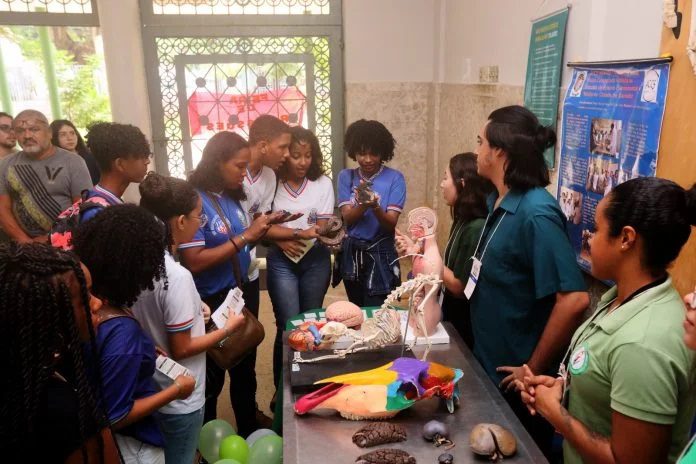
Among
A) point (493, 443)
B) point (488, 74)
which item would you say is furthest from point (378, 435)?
point (488, 74)

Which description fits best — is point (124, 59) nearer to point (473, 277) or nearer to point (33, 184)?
point (33, 184)

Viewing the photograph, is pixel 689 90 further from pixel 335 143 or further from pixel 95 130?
pixel 335 143

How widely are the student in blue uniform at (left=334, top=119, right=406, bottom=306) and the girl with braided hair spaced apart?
154 cm

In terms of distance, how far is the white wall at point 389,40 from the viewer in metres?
4.92

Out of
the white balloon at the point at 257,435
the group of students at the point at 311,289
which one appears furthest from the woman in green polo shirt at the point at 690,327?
the white balloon at the point at 257,435

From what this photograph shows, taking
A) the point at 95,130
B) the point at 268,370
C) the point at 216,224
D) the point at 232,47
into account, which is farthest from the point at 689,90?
the point at 232,47

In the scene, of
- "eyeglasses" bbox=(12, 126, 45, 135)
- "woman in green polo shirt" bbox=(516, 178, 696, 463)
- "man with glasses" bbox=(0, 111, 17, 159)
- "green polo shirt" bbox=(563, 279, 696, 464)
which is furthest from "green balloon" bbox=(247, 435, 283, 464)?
"man with glasses" bbox=(0, 111, 17, 159)

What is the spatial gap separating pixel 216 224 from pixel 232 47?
3068 mm

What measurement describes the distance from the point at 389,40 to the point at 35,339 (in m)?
4.53

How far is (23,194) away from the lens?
3.31m

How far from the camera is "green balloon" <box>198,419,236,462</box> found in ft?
7.59

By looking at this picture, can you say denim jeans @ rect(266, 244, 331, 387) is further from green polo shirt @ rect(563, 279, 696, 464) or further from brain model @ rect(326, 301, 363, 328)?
green polo shirt @ rect(563, 279, 696, 464)

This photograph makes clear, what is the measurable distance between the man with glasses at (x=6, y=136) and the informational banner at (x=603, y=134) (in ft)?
13.0

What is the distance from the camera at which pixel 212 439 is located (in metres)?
2.32
